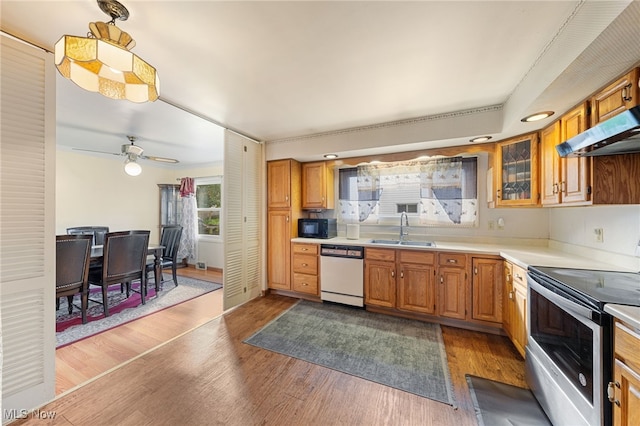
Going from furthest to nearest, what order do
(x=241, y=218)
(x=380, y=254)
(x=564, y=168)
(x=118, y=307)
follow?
1. (x=241, y=218)
2. (x=118, y=307)
3. (x=380, y=254)
4. (x=564, y=168)

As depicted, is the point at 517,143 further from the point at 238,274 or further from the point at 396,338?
the point at 238,274

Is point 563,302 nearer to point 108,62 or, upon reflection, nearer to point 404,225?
point 404,225

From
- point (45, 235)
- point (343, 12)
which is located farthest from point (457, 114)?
point (45, 235)

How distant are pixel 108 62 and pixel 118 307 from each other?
128 inches

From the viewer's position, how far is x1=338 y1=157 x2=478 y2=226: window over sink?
3.09 metres

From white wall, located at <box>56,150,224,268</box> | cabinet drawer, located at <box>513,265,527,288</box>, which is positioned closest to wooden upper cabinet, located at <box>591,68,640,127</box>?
cabinet drawer, located at <box>513,265,527,288</box>

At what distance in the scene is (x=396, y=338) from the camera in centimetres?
244

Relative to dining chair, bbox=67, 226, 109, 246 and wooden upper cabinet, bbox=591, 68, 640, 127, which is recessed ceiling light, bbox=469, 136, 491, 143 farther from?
dining chair, bbox=67, 226, 109, 246

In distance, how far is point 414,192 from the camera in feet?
11.1

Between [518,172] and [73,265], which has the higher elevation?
[518,172]

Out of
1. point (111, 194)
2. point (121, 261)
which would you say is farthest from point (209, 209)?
point (121, 261)

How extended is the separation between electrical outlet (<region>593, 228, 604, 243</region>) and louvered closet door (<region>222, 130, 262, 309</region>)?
360 cm

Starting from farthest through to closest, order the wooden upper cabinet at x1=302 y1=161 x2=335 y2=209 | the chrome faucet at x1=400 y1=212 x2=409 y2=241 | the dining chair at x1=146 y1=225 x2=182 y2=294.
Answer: the dining chair at x1=146 y1=225 x2=182 y2=294, the wooden upper cabinet at x1=302 y1=161 x2=335 y2=209, the chrome faucet at x1=400 y1=212 x2=409 y2=241

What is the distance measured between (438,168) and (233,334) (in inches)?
125
